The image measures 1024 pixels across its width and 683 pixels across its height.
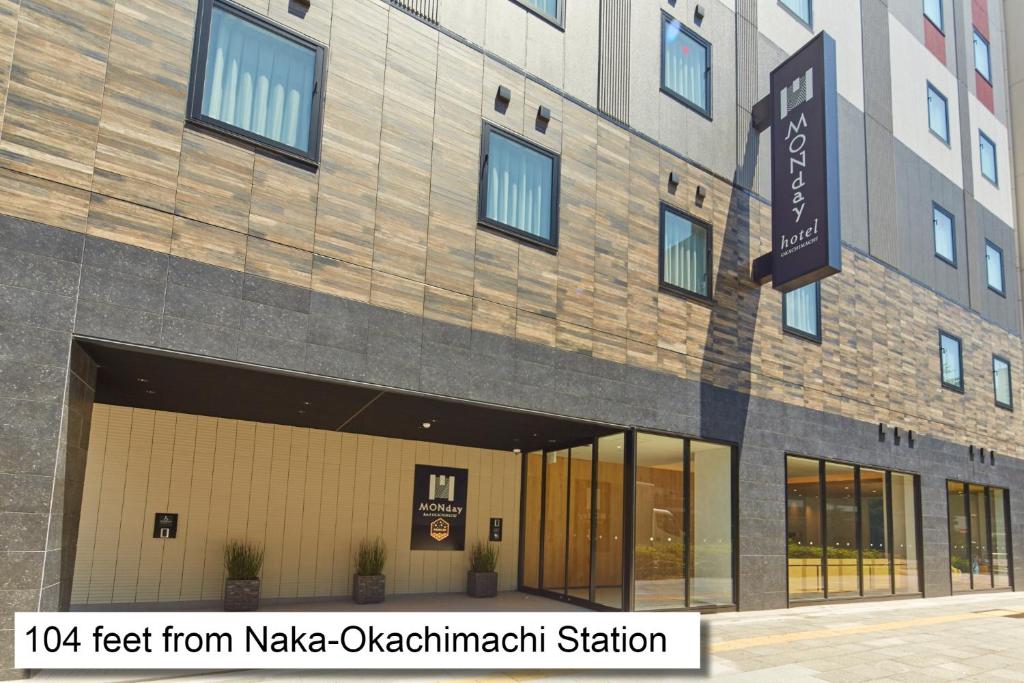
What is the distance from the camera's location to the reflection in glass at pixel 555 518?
13898 millimetres

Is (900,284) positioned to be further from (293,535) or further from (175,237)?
(175,237)

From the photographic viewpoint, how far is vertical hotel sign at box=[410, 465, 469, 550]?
14.3 meters

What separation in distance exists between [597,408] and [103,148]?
24.5ft

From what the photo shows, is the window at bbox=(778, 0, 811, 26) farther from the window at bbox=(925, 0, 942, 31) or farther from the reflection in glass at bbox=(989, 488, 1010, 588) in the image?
the reflection in glass at bbox=(989, 488, 1010, 588)

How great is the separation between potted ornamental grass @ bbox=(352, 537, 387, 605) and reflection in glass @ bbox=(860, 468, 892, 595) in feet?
33.9

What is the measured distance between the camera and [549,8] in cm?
1211

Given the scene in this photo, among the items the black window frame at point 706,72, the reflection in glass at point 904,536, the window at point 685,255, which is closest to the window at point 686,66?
the black window frame at point 706,72

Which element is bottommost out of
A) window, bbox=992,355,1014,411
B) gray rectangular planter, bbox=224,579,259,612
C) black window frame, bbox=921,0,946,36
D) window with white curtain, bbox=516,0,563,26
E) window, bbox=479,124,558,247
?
gray rectangular planter, bbox=224,579,259,612

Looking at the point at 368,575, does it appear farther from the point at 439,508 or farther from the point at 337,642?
the point at 337,642

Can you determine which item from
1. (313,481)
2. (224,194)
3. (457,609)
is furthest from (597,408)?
(224,194)

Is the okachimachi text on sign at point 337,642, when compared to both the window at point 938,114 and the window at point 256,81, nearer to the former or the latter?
the window at point 256,81

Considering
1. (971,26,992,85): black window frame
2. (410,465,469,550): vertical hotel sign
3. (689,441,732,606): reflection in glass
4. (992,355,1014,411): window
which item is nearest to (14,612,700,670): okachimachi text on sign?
(689,441,732,606): reflection in glass

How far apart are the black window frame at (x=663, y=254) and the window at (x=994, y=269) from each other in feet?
45.8

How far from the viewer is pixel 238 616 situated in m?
9.07
